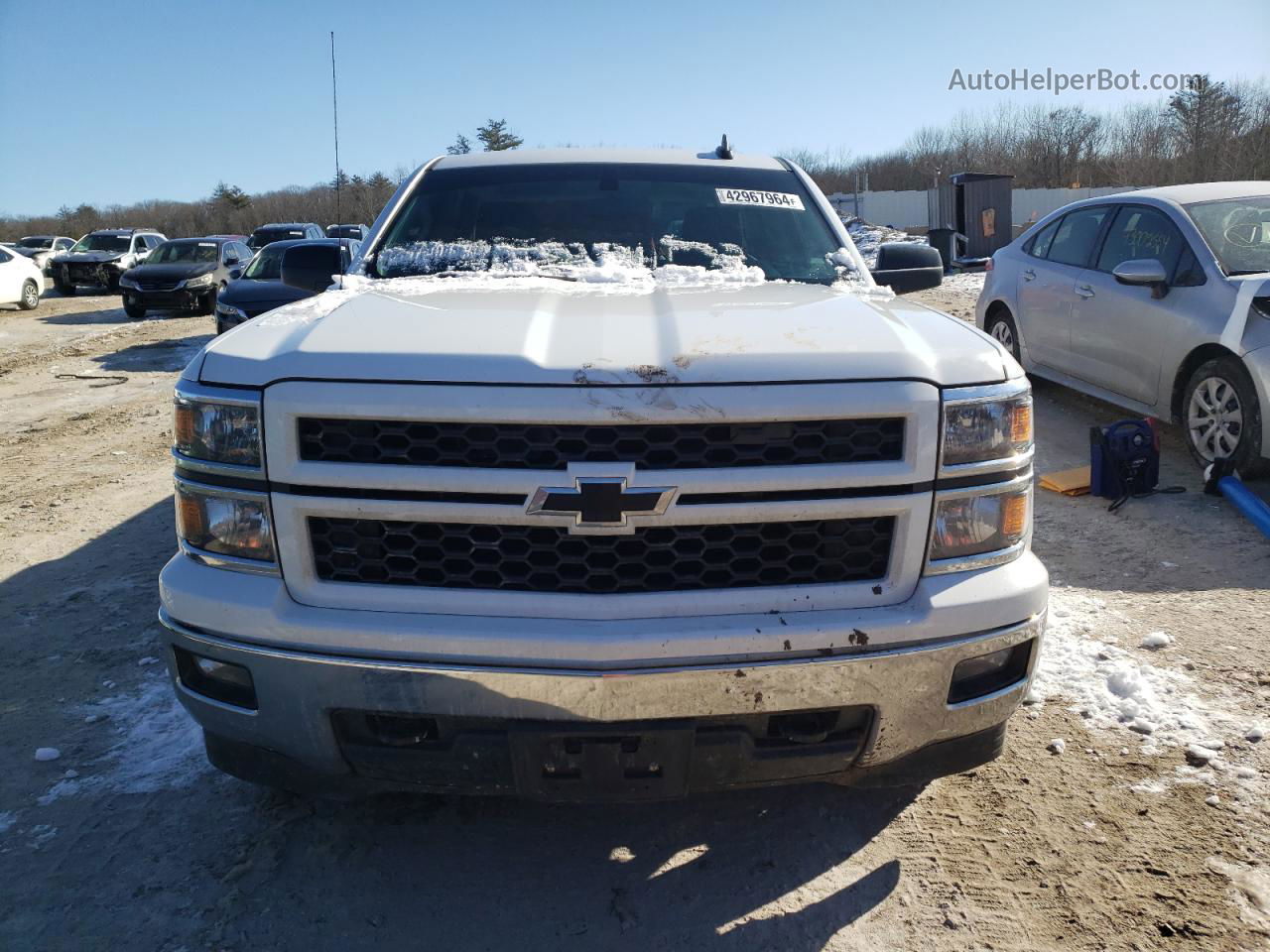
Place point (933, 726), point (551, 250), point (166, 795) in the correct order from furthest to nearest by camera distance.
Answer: point (551, 250), point (166, 795), point (933, 726)

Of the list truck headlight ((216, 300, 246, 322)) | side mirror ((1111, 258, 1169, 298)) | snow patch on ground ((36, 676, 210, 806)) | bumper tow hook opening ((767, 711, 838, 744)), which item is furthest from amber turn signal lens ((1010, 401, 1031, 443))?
truck headlight ((216, 300, 246, 322))

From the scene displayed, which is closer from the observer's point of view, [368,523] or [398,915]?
[368,523]

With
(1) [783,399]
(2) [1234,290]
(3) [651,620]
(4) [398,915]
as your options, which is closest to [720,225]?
(1) [783,399]

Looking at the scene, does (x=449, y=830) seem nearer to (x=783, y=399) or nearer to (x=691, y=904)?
(x=691, y=904)

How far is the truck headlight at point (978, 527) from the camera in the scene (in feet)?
7.15

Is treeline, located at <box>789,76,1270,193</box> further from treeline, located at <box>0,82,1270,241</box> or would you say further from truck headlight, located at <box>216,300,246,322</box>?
truck headlight, located at <box>216,300,246,322</box>

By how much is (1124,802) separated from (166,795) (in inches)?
110

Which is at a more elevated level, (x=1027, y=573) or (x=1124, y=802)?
(x=1027, y=573)

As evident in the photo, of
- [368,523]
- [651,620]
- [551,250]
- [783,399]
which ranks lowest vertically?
[651,620]

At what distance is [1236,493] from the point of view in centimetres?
523

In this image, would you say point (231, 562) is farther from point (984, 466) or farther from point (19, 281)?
point (19, 281)

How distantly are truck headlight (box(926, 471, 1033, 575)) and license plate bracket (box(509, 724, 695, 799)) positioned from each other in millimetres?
716

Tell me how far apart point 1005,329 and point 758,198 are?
5306 mm

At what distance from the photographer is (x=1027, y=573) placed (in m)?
2.26
